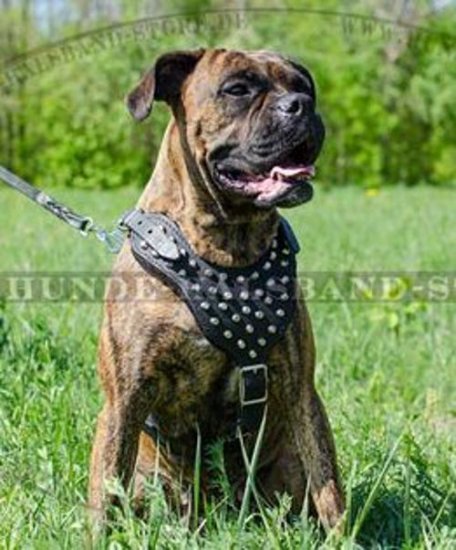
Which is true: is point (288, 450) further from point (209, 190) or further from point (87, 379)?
point (87, 379)

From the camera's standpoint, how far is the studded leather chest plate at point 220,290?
316cm

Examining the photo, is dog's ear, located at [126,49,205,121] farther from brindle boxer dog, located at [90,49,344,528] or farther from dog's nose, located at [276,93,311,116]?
dog's nose, located at [276,93,311,116]

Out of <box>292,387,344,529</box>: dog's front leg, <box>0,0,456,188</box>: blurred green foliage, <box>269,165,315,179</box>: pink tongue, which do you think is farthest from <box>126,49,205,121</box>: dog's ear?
<box>0,0,456,188</box>: blurred green foliage

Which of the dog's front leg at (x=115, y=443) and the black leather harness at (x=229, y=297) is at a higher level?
the black leather harness at (x=229, y=297)

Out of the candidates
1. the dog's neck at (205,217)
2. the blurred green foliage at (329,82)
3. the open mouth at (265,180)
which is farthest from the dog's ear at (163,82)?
the blurred green foliage at (329,82)

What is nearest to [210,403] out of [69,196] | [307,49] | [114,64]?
[69,196]

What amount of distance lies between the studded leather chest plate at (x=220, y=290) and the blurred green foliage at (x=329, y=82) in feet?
59.7

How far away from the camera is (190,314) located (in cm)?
315

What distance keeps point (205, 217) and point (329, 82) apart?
22683mm

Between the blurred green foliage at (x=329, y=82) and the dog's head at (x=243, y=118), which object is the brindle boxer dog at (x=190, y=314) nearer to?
the dog's head at (x=243, y=118)

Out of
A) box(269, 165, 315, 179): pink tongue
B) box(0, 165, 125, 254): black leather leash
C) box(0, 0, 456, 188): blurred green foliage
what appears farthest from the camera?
box(0, 0, 456, 188): blurred green foliage

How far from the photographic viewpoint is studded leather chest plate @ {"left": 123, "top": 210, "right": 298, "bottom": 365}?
10.4 ft

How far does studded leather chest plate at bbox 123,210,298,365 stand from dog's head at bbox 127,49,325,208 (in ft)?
0.65

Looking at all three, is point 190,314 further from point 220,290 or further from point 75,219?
point 75,219
